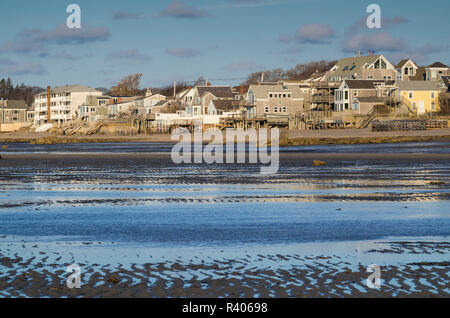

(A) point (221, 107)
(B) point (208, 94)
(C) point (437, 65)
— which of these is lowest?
(A) point (221, 107)

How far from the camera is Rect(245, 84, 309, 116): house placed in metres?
130

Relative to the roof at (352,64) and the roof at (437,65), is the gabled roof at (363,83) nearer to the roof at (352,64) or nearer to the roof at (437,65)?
the roof at (352,64)

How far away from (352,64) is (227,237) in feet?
424

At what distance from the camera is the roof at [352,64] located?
135125mm

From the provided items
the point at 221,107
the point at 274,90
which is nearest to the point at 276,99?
the point at 274,90

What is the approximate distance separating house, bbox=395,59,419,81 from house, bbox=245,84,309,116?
19.8 meters

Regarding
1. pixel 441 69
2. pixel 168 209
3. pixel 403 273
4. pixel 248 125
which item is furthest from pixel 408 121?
pixel 403 273

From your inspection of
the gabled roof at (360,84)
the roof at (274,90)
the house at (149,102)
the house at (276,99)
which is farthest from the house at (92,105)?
the gabled roof at (360,84)

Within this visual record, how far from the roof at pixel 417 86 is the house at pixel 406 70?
48.8 ft

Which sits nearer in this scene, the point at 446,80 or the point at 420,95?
the point at 420,95

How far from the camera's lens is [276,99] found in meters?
131

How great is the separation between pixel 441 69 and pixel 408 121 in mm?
51765

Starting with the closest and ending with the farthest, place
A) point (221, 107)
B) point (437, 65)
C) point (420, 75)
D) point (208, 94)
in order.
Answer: point (221, 107)
point (437, 65)
point (420, 75)
point (208, 94)

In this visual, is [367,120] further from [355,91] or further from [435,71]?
[435,71]
